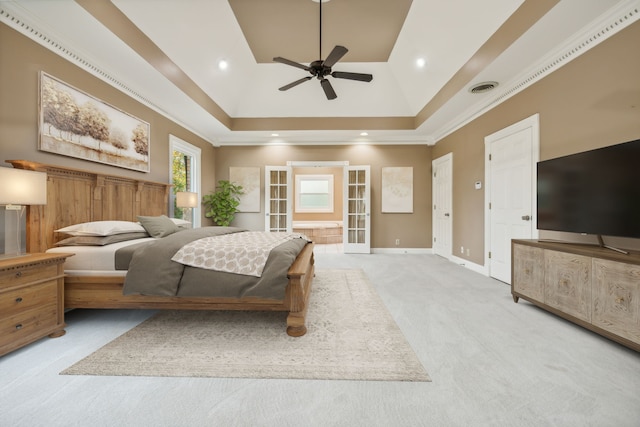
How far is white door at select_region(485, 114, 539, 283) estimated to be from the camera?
314 cm

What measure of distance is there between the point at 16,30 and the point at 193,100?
1.95m

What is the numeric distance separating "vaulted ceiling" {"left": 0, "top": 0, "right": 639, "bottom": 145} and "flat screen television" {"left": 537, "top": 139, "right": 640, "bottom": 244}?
120cm

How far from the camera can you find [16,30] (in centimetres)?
221

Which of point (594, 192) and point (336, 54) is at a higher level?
point (336, 54)

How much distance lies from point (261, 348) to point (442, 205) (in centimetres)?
496

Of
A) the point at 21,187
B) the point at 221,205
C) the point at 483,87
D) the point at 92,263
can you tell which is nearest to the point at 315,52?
the point at 483,87

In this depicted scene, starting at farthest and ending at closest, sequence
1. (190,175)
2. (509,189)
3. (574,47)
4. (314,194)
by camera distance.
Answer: (314,194), (190,175), (509,189), (574,47)

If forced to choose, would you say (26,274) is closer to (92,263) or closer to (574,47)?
(92,263)

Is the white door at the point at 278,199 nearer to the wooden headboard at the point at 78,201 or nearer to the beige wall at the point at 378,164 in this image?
the beige wall at the point at 378,164

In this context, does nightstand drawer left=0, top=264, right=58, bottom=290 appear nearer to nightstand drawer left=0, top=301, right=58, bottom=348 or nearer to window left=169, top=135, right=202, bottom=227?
nightstand drawer left=0, top=301, right=58, bottom=348

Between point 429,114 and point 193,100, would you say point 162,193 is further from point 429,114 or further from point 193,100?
point 429,114

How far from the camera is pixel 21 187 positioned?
Answer: 1830mm

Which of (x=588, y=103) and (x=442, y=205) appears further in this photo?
(x=442, y=205)

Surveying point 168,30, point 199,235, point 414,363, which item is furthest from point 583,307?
point 168,30
